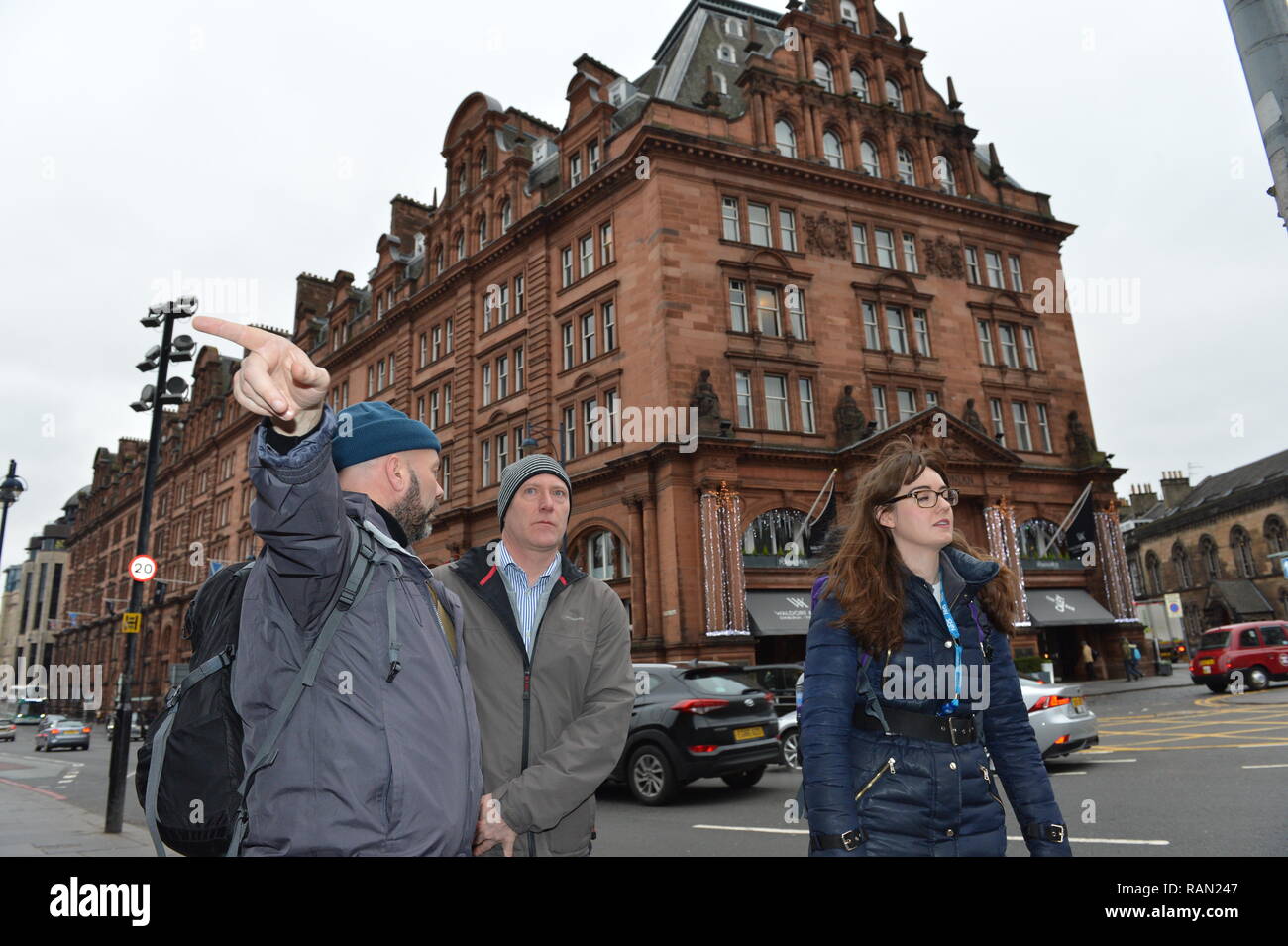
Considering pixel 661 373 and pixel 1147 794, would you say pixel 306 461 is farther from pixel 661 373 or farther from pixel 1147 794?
pixel 661 373

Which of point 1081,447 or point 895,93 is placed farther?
point 895,93

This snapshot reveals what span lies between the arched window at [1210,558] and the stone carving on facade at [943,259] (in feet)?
149

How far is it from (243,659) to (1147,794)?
9566 mm

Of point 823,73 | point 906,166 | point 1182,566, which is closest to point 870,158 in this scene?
point 906,166

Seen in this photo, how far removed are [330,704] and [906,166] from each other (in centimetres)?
3584

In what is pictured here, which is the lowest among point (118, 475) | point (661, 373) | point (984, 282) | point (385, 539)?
point (385, 539)

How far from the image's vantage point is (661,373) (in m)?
25.5

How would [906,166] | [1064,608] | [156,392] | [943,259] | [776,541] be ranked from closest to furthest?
[156,392], [776,541], [1064,608], [943,259], [906,166]

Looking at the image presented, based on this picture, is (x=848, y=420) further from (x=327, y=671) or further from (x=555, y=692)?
(x=327, y=671)

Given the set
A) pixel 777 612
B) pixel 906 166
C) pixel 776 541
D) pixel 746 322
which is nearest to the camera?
pixel 777 612

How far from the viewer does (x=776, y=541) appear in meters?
Result: 26.2

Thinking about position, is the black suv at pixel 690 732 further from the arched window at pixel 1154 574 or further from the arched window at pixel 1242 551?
the arched window at pixel 1154 574

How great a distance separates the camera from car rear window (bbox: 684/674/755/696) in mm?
10398
